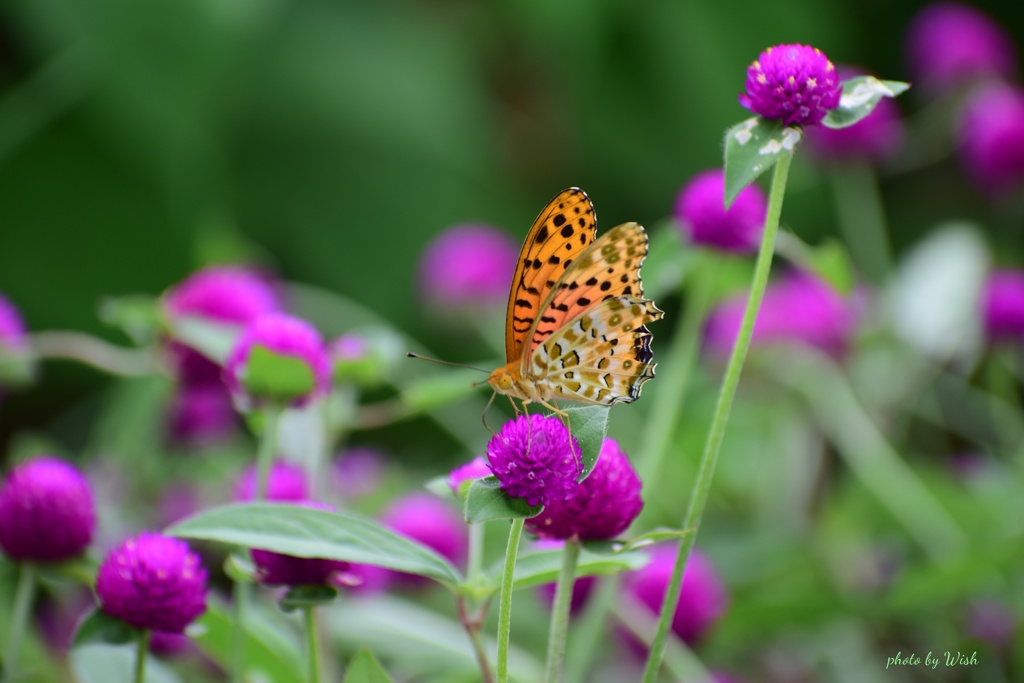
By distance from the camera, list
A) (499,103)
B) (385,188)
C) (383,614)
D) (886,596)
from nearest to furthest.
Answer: (383,614) → (886,596) → (385,188) → (499,103)

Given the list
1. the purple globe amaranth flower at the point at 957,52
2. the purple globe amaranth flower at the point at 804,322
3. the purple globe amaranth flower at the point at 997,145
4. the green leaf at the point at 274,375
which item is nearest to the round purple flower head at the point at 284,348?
the green leaf at the point at 274,375

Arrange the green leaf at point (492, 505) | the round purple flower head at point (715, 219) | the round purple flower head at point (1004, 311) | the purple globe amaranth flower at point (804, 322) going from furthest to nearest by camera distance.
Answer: the purple globe amaranth flower at point (804, 322), the round purple flower head at point (1004, 311), the round purple flower head at point (715, 219), the green leaf at point (492, 505)

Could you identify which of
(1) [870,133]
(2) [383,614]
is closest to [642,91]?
(1) [870,133]

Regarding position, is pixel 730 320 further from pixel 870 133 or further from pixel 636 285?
pixel 636 285

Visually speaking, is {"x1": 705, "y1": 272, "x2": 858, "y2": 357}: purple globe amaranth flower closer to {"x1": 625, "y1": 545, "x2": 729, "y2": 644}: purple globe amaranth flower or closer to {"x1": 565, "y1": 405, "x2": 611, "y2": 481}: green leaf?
{"x1": 625, "y1": 545, "x2": 729, "y2": 644}: purple globe amaranth flower

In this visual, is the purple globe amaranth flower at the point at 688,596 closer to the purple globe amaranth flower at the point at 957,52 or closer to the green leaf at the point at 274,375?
the green leaf at the point at 274,375

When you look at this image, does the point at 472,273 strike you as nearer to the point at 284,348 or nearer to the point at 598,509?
the point at 284,348

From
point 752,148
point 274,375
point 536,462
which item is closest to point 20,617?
point 274,375
